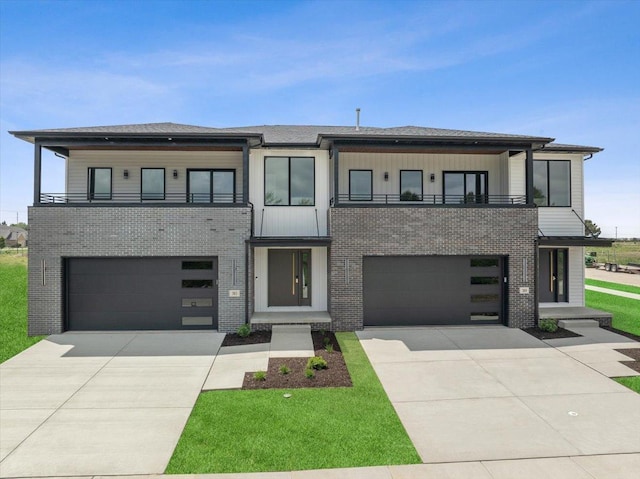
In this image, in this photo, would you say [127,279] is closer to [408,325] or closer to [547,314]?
[408,325]

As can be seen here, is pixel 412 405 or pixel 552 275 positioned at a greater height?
pixel 552 275

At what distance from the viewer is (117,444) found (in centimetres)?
573

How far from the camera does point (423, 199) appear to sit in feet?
47.6

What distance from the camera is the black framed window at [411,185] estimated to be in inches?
570

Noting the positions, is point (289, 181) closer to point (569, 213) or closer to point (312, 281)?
point (312, 281)

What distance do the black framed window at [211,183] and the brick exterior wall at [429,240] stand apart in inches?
165

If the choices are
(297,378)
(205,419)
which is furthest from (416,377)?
(205,419)

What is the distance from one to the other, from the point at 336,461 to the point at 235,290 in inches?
300

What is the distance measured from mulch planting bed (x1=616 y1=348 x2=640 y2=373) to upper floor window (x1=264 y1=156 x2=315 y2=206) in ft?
32.9

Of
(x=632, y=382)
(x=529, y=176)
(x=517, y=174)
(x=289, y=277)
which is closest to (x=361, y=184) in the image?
(x=289, y=277)

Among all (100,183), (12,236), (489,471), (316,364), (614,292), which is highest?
(100,183)

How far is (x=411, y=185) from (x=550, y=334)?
6.77 metres

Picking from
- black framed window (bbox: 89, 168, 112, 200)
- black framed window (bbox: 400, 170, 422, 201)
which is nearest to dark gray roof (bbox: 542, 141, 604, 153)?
black framed window (bbox: 400, 170, 422, 201)

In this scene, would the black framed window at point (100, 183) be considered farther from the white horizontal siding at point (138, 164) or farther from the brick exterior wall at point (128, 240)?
the brick exterior wall at point (128, 240)
